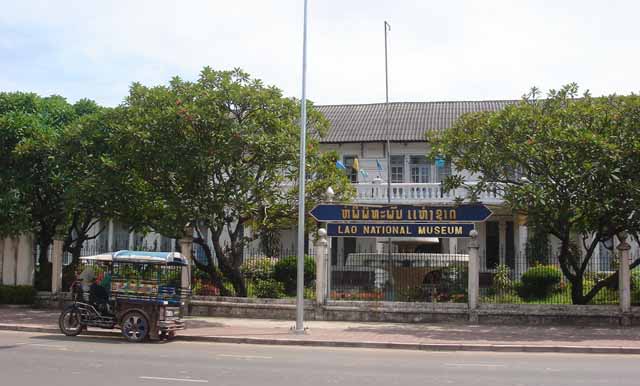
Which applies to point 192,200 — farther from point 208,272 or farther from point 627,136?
point 627,136

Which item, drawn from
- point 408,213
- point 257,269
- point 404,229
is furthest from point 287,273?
point 408,213

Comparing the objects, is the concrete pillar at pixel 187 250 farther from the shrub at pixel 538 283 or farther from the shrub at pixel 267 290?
the shrub at pixel 538 283

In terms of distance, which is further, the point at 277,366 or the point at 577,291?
the point at 577,291

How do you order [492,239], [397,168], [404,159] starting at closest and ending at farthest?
[404,159]
[397,168]
[492,239]

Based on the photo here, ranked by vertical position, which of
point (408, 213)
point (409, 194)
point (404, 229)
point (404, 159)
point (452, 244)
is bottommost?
point (452, 244)

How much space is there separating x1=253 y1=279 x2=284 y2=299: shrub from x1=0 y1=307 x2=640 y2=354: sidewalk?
223cm

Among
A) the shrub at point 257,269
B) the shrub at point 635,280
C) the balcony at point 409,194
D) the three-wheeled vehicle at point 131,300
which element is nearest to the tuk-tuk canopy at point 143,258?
the three-wheeled vehicle at point 131,300

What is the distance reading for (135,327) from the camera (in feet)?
50.8

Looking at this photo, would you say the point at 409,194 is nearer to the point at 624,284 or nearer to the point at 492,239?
the point at 492,239

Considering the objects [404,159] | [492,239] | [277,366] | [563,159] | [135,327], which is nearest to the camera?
[277,366]

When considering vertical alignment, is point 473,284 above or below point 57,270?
below

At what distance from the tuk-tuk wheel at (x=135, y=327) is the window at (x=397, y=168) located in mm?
20396

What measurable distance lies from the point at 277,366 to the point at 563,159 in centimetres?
1002

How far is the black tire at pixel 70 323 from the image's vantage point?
53.7ft
